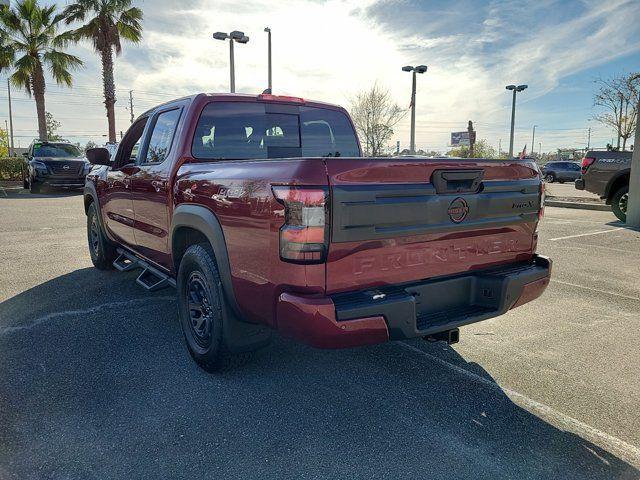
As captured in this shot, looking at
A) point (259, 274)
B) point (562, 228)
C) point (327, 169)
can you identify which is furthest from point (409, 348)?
point (562, 228)

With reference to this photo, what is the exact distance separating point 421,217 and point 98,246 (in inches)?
191

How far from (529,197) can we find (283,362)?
2077 millimetres

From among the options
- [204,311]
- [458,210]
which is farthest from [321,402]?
[458,210]

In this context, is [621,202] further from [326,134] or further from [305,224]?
[305,224]

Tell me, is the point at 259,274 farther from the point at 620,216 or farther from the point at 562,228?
the point at 620,216

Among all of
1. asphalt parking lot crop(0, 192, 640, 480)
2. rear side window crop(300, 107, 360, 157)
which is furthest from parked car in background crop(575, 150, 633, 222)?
rear side window crop(300, 107, 360, 157)

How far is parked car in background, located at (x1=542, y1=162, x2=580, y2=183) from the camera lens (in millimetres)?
32719

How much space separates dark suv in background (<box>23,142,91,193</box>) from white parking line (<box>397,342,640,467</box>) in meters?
17.8

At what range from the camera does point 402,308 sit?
8.09 ft

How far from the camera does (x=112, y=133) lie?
25734 mm

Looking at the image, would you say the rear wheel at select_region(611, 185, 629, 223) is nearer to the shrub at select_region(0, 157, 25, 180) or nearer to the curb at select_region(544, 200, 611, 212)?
the curb at select_region(544, 200, 611, 212)

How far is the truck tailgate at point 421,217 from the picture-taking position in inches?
94.0

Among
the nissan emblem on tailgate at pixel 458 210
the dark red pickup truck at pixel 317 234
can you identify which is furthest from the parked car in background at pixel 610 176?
the nissan emblem on tailgate at pixel 458 210

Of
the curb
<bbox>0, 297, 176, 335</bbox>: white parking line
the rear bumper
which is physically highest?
the rear bumper
